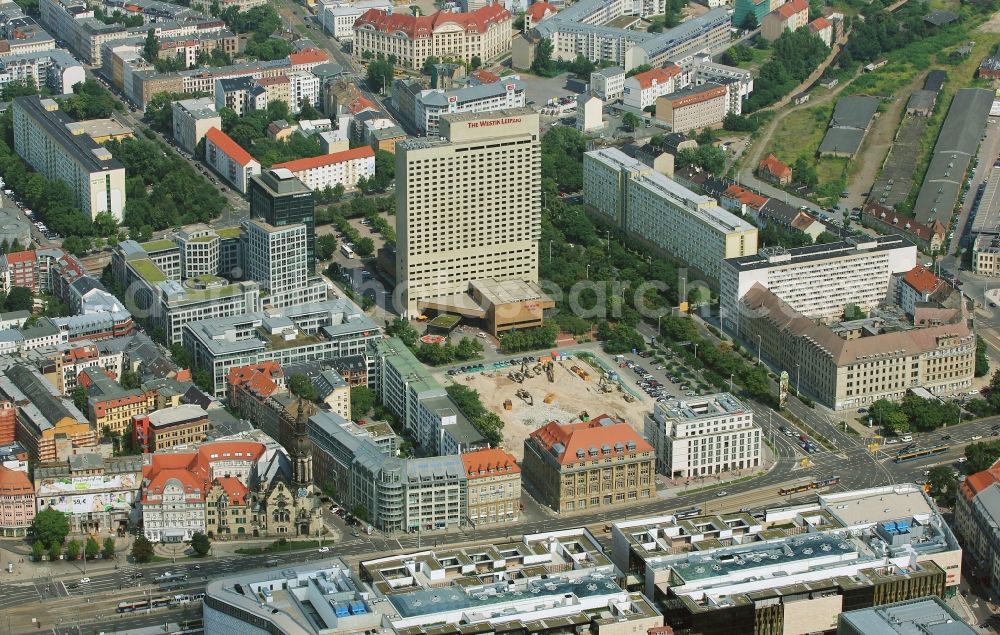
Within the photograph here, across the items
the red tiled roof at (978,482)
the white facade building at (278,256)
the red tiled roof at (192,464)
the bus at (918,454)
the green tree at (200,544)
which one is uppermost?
the white facade building at (278,256)

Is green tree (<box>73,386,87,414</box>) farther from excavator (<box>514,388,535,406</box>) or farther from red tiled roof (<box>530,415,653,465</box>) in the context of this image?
red tiled roof (<box>530,415,653,465</box>)

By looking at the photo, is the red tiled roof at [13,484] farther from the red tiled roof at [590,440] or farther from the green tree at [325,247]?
the green tree at [325,247]

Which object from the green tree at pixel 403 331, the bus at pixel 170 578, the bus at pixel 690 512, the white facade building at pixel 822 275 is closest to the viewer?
the bus at pixel 170 578

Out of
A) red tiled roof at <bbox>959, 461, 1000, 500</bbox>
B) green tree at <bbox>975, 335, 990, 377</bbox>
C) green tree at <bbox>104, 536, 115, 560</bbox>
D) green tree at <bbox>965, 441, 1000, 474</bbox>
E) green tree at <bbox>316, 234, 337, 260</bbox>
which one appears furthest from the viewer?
green tree at <bbox>316, 234, 337, 260</bbox>

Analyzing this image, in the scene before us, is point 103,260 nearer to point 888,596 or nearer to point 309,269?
point 309,269

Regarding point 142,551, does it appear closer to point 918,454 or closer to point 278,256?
point 278,256

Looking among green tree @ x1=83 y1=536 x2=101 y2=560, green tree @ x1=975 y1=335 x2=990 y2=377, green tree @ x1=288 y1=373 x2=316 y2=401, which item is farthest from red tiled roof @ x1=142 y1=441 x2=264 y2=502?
green tree @ x1=975 y1=335 x2=990 y2=377

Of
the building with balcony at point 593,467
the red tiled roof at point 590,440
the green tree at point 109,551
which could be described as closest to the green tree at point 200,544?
the green tree at point 109,551
